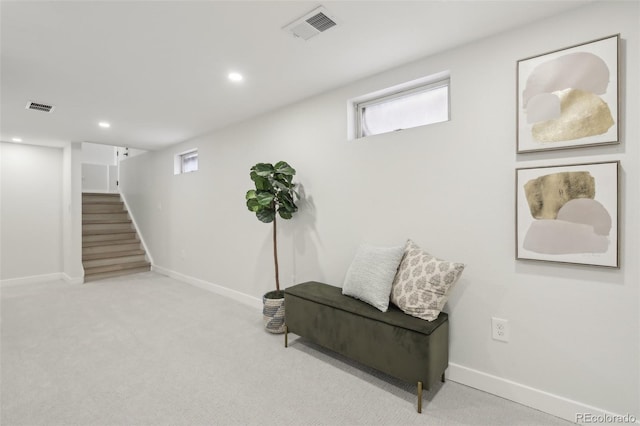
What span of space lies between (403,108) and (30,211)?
21.3 ft

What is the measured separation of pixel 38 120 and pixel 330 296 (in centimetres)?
444

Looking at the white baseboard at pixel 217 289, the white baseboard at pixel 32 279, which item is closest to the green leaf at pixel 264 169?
the white baseboard at pixel 217 289

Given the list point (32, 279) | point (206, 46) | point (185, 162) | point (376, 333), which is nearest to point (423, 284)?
point (376, 333)

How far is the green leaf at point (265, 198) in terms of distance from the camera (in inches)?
114

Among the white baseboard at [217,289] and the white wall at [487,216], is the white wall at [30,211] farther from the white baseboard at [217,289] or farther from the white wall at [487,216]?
the white wall at [487,216]

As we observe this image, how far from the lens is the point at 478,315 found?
6.89 feet

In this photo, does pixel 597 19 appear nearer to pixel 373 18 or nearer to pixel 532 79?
pixel 532 79

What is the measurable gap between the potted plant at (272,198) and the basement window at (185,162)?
103 inches

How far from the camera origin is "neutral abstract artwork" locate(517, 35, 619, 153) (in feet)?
5.43

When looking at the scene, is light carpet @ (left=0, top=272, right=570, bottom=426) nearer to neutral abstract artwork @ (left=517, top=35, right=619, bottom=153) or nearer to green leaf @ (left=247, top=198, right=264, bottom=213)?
green leaf @ (left=247, top=198, right=264, bottom=213)

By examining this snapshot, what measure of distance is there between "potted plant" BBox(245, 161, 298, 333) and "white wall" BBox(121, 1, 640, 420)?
261 millimetres

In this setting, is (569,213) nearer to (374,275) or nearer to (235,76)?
(374,275)

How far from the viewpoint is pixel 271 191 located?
9.91ft

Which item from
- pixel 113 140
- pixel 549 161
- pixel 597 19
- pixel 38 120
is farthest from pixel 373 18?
pixel 113 140
